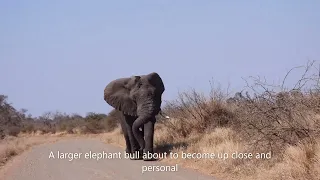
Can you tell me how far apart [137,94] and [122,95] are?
132 cm

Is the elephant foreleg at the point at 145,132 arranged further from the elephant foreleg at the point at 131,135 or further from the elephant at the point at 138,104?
the elephant foreleg at the point at 131,135

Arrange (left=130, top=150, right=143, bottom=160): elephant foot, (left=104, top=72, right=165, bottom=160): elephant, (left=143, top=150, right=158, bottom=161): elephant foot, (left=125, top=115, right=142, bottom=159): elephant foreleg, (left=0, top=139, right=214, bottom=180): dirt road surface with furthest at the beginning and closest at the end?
(left=125, top=115, right=142, bottom=159): elephant foreleg → (left=104, top=72, right=165, bottom=160): elephant → (left=130, top=150, right=143, bottom=160): elephant foot → (left=143, top=150, right=158, bottom=161): elephant foot → (left=0, top=139, right=214, bottom=180): dirt road surface

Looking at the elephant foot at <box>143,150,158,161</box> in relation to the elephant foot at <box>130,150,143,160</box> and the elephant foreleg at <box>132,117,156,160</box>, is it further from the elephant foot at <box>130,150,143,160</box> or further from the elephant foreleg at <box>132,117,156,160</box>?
the elephant foot at <box>130,150,143,160</box>

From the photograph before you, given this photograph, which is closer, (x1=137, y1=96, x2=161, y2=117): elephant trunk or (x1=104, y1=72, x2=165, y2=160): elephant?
(x1=104, y1=72, x2=165, y2=160): elephant

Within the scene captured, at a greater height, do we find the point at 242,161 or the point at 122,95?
the point at 122,95

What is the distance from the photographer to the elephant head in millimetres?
19683

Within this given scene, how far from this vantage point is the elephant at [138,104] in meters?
19.2

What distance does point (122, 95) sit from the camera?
21.5 meters

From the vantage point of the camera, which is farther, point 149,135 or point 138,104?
point 138,104

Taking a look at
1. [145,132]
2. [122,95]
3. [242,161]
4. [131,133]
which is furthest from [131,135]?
[242,161]

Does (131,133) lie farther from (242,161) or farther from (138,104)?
(242,161)

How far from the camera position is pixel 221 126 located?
2162 cm

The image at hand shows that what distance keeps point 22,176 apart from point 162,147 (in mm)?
6378

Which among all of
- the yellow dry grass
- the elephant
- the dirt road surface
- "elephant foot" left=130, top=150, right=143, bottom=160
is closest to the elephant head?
the elephant
